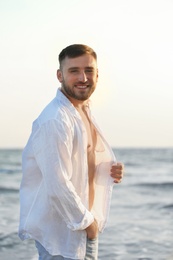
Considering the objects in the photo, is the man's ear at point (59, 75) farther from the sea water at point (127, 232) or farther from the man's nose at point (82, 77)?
the sea water at point (127, 232)

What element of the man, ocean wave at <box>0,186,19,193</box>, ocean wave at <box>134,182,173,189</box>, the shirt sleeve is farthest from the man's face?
ocean wave at <box>134,182,173,189</box>

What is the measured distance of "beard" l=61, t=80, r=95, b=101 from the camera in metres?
2.83

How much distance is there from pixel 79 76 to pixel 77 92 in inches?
3.3

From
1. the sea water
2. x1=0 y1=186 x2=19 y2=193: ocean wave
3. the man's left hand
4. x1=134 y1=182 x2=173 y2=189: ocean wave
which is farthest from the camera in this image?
x1=134 y1=182 x2=173 y2=189: ocean wave

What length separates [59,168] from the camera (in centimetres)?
258

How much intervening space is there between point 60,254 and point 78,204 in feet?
0.95

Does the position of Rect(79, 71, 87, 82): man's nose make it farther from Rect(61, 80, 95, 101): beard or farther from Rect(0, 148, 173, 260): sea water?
Rect(0, 148, 173, 260): sea water

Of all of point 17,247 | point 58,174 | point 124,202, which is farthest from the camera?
point 124,202

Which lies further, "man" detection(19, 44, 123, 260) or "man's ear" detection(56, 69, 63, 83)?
"man's ear" detection(56, 69, 63, 83)

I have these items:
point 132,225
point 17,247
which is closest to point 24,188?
point 17,247

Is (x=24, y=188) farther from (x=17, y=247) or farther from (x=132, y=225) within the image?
(x=132, y=225)

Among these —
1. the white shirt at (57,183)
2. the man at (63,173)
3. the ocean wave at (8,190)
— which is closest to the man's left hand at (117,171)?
the man at (63,173)

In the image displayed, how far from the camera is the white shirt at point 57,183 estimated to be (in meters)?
2.58

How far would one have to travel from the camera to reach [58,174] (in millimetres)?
2564
